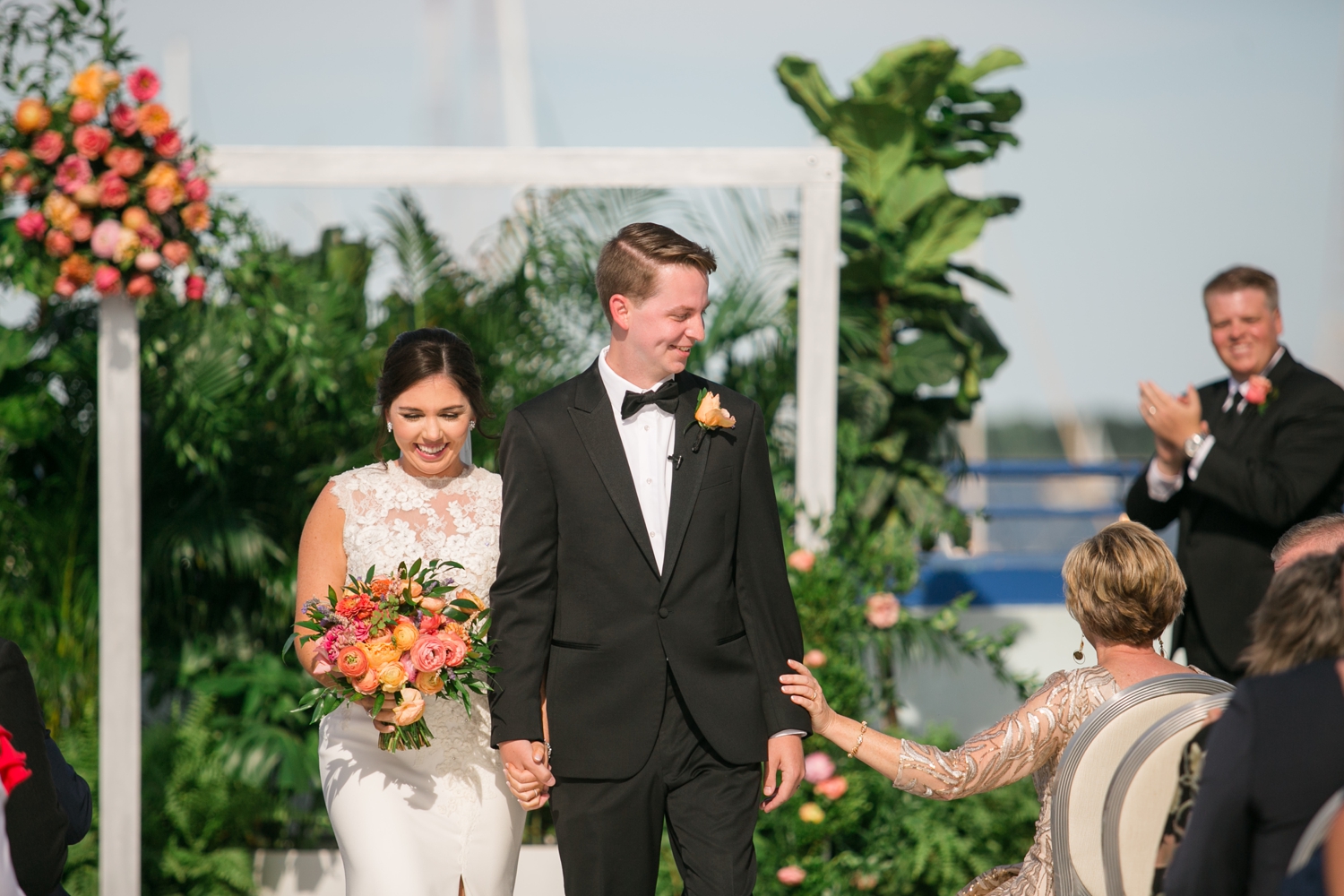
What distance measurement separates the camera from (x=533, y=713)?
2797 mm

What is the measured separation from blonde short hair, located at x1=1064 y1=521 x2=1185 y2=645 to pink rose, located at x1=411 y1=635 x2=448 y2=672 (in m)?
1.42

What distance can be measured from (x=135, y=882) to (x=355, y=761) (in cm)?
167

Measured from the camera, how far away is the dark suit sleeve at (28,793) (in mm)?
2279

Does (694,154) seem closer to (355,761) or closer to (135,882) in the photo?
(355,761)

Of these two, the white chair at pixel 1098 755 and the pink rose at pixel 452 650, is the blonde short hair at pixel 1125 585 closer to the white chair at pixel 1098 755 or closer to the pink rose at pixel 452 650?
the white chair at pixel 1098 755

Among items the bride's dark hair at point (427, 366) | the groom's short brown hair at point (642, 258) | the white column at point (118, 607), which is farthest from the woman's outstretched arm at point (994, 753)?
the white column at point (118, 607)

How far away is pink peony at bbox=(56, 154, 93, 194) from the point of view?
4.04 meters

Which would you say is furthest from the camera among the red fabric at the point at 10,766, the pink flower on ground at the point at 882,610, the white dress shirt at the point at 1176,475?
the pink flower on ground at the point at 882,610

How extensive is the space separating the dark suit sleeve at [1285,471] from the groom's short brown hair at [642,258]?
7.14 ft

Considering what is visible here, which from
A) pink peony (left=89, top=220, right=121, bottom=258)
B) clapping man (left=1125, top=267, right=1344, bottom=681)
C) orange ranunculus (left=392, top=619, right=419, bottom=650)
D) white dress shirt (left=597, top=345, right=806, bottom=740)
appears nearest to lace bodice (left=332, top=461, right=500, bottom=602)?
orange ranunculus (left=392, top=619, right=419, bottom=650)

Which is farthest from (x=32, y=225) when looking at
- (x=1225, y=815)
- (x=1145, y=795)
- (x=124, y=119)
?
(x=1225, y=815)

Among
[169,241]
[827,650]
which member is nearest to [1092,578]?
[827,650]

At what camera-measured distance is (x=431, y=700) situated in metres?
3.21

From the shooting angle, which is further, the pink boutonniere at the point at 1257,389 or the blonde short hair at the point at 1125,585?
the pink boutonniere at the point at 1257,389
